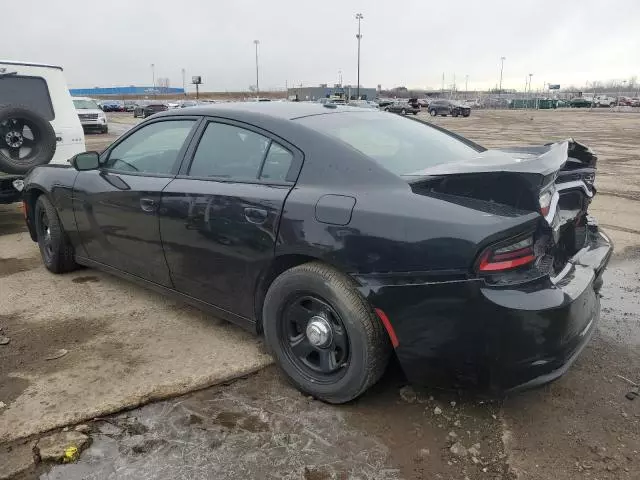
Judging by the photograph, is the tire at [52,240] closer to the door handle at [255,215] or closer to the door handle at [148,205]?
the door handle at [148,205]

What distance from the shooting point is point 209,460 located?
2475mm

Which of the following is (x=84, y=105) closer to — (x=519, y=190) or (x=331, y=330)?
(x=331, y=330)

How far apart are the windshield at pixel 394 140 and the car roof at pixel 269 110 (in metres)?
0.10

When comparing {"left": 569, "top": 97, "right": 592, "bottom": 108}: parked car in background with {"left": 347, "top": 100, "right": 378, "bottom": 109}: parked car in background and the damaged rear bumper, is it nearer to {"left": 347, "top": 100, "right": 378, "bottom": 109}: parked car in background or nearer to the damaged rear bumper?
{"left": 347, "top": 100, "right": 378, "bottom": 109}: parked car in background

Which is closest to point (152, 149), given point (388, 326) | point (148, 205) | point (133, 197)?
point (133, 197)

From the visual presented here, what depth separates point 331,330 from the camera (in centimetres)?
283

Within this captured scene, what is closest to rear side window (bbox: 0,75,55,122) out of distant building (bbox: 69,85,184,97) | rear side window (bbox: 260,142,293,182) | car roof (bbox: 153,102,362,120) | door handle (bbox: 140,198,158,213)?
door handle (bbox: 140,198,158,213)

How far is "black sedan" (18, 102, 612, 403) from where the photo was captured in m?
2.40

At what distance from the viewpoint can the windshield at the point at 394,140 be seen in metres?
3.02

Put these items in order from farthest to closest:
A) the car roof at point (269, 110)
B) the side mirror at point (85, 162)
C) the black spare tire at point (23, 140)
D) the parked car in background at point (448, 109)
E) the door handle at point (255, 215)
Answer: the parked car in background at point (448, 109) < the black spare tire at point (23, 140) < the side mirror at point (85, 162) < the car roof at point (269, 110) < the door handle at point (255, 215)

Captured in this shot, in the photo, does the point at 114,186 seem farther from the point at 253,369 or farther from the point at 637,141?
the point at 637,141

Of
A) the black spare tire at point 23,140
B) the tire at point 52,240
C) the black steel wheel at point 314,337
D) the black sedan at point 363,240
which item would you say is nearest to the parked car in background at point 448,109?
the black spare tire at point 23,140

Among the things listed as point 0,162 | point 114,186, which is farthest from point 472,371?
point 0,162

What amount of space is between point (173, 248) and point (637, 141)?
800 inches
